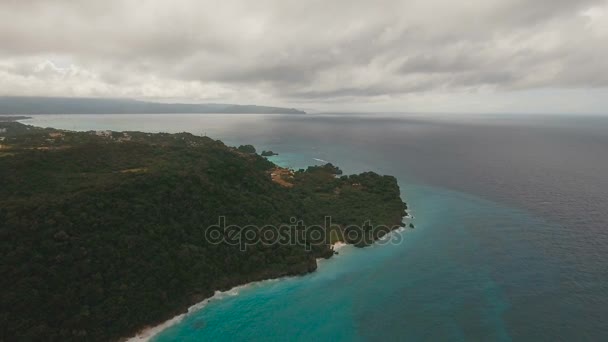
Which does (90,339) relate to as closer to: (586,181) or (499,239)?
(499,239)

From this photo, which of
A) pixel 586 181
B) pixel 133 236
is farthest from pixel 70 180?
pixel 586 181

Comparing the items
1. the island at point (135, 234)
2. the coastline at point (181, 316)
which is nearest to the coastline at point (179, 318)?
the coastline at point (181, 316)

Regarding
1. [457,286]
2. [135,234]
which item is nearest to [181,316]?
[135,234]

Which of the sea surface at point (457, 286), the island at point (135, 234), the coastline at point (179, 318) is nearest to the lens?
the island at point (135, 234)

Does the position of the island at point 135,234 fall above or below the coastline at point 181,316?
above

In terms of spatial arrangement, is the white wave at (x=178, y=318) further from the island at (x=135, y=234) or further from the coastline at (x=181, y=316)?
the island at (x=135, y=234)

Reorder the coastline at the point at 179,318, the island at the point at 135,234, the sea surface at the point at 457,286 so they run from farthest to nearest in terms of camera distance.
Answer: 1. the sea surface at the point at 457,286
2. the coastline at the point at 179,318
3. the island at the point at 135,234

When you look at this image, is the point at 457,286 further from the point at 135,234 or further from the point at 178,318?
the point at 135,234

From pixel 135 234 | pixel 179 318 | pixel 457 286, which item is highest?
pixel 135 234
